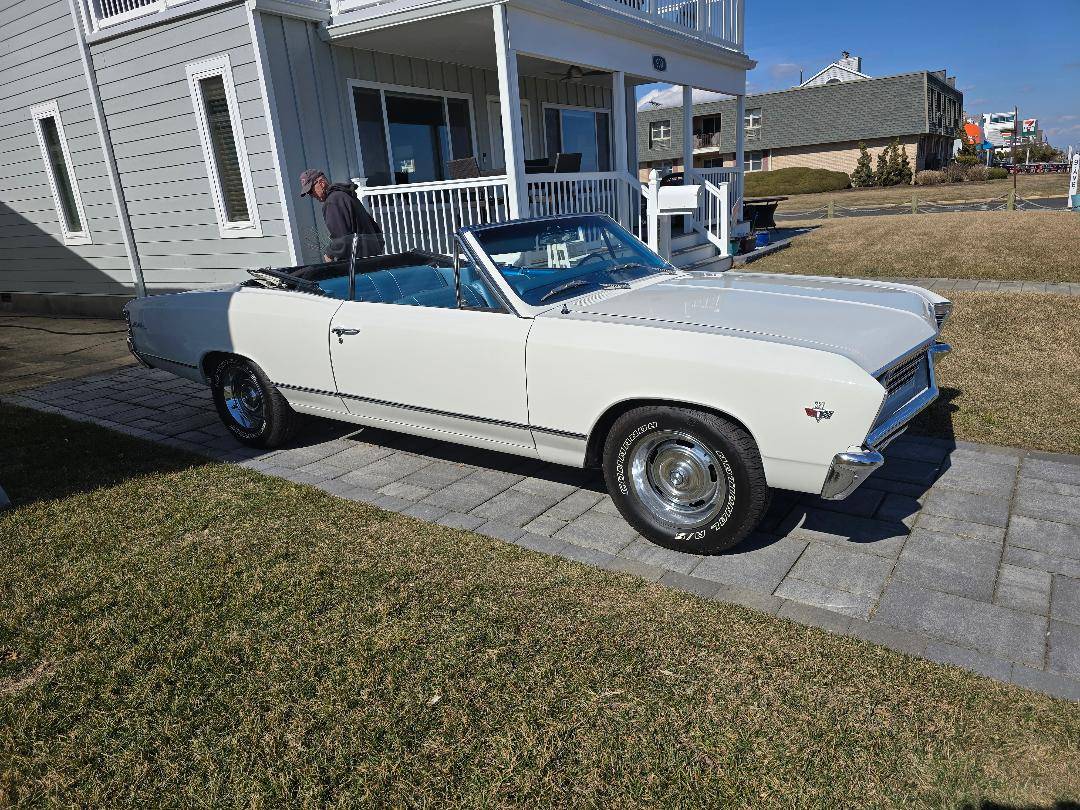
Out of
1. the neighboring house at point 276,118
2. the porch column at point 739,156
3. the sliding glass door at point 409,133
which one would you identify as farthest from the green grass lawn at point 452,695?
the porch column at point 739,156

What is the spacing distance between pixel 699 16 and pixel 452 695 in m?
12.6

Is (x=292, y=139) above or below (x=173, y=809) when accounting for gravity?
above

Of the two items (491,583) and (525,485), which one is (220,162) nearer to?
(525,485)

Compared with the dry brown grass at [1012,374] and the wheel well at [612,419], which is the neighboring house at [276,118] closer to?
the dry brown grass at [1012,374]

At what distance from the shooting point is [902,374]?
3.48 meters

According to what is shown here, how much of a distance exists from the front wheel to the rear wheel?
2594 millimetres

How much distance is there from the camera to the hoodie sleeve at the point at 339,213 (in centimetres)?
767

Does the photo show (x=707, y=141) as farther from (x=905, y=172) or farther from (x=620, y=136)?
(x=620, y=136)

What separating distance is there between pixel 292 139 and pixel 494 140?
4.24 m

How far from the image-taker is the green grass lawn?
224 centimetres

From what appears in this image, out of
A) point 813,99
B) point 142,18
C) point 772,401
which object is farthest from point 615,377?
point 813,99

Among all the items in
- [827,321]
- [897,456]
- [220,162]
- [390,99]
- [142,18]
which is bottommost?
[897,456]

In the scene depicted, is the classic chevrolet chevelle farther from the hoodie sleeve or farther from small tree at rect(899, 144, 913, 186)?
small tree at rect(899, 144, 913, 186)

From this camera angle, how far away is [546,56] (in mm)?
8938
